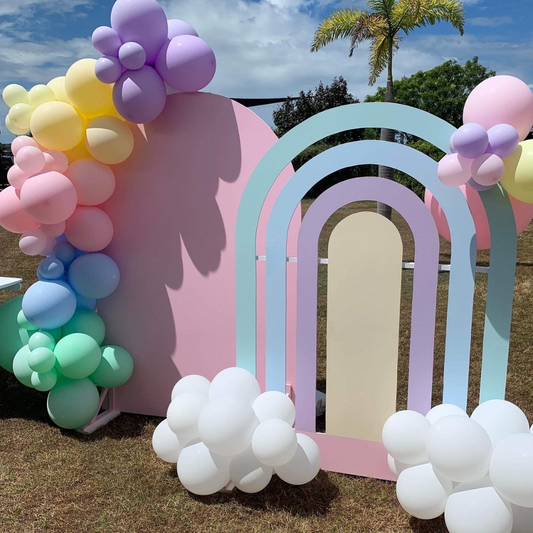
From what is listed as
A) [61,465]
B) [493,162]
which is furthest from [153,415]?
[493,162]

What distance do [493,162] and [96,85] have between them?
2.31 meters

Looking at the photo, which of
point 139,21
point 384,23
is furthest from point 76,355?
point 384,23

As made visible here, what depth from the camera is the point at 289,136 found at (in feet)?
9.60

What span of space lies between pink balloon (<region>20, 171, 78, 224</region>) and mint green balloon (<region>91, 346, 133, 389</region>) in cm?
96

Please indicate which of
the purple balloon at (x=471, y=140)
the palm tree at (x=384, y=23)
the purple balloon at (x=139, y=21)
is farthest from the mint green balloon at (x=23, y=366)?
the palm tree at (x=384, y=23)

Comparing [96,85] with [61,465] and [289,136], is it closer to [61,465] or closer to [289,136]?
[289,136]

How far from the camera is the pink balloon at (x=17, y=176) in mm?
3293

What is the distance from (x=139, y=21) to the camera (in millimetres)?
3023

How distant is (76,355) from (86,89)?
64.4 inches

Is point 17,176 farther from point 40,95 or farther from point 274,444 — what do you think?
point 274,444

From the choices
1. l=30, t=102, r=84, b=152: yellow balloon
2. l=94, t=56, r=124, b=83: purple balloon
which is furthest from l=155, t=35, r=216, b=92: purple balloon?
l=30, t=102, r=84, b=152: yellow balloon

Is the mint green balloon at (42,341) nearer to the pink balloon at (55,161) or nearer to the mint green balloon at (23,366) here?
the mint green balloon at (23,366)

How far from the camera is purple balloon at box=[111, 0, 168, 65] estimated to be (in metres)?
3.02

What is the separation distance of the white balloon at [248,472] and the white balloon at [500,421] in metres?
1.08
